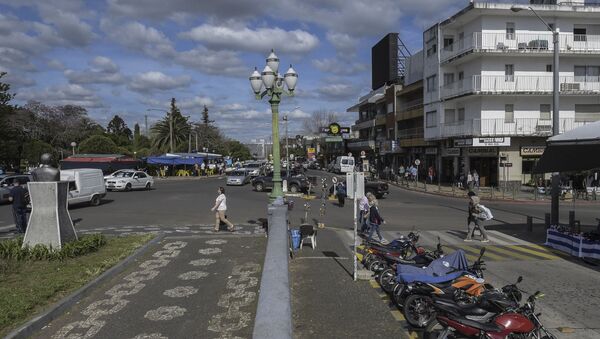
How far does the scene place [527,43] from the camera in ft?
126

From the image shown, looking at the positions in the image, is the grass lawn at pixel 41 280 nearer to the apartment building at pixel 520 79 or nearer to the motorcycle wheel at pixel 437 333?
the motorcycle wheel at pixel 437 333

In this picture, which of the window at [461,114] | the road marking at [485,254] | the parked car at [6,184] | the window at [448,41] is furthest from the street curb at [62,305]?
the window at [448,41]

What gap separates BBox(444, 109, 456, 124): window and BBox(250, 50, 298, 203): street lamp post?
29.4 metres

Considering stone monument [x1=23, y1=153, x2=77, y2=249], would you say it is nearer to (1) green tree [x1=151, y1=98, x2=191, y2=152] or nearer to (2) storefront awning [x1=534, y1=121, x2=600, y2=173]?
(2) storefront awning [x1=534, y1=121, x2=600, y2=173]

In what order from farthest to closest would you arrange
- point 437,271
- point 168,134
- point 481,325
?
point 168,134, point 437,271, point 481,325

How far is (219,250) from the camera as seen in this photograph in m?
12.8

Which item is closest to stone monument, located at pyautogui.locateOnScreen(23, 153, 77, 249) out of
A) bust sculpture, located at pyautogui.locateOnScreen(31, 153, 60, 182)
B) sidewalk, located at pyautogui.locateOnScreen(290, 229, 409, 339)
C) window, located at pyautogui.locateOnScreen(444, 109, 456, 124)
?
bust sculpture, located at pyautogui.locateOnScreen(31, 153, 60, 182)

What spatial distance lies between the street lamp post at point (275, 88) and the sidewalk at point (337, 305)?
14.6 ft

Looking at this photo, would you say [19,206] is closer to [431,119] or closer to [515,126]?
[515,126]

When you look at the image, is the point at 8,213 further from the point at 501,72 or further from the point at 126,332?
the point at 501,72

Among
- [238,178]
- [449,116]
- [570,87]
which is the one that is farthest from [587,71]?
[238,178]

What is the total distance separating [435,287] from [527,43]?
36592 mm

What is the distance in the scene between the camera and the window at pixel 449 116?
4259cm

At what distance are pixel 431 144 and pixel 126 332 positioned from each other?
43868mm
